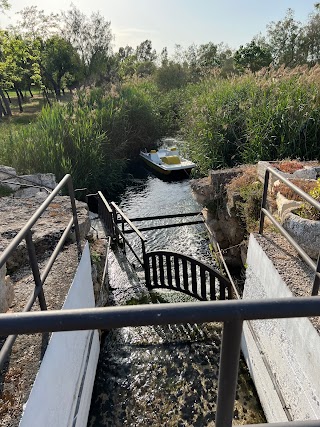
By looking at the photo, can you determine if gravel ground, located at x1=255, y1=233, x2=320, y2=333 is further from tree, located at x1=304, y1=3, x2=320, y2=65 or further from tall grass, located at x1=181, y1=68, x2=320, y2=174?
tree, located at x1=304, y1=3, x2=320, y2=65

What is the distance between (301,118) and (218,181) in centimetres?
257

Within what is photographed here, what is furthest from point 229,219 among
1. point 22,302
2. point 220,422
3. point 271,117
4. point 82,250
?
point 220,422

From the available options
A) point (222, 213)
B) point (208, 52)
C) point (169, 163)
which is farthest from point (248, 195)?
point (208, 52)

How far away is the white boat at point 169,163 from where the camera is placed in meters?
12.9

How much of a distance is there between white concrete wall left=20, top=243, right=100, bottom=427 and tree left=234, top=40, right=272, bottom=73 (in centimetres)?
2332

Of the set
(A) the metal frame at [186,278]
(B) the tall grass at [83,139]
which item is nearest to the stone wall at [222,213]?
(A) the metal frame at [186,278]

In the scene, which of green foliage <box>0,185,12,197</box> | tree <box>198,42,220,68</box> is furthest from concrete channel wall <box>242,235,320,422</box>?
tree <box>198,42,220,68</box>

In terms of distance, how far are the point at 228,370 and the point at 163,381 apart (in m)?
3.54

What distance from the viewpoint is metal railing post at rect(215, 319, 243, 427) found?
33.2 inches

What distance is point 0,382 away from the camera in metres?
1.97

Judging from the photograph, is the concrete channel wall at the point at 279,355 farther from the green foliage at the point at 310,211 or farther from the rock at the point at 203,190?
the rock at the point at 203,190

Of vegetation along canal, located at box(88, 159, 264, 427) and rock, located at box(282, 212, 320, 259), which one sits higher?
rock, located at box(282, 212, 320, 259)

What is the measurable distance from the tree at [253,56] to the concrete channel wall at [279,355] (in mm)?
22647

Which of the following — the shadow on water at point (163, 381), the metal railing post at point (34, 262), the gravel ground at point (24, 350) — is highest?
the metal railing post at point (34, 262)
